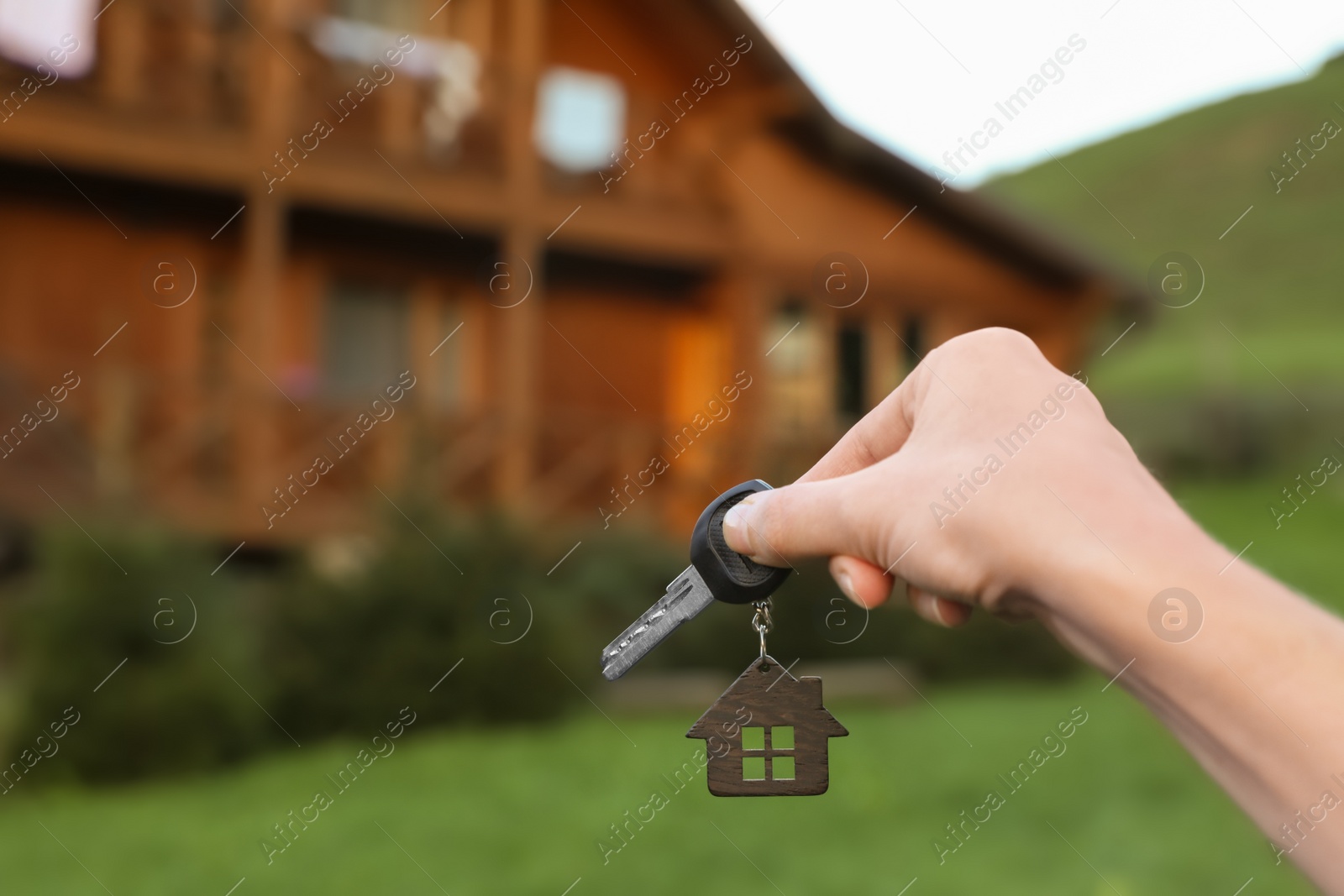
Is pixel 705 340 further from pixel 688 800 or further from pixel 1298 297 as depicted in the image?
pixel 1298 297

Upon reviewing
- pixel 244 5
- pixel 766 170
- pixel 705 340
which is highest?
pixel 244 5

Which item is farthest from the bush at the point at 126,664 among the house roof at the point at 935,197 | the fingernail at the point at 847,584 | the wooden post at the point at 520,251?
the house roof at the point at 935,197

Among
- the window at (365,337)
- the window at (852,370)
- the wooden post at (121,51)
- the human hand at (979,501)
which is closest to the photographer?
the human hand at (979,501)

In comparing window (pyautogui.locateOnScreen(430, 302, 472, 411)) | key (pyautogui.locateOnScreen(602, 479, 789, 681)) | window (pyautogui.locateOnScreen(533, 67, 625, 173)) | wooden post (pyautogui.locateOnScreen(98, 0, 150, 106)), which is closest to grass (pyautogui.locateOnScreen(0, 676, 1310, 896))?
key (pyautogui.locateOnScreen(602, 479, 789, 681))

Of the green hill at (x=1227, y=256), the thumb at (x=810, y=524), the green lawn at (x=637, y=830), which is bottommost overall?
the green hill at (x=1227, y=256)

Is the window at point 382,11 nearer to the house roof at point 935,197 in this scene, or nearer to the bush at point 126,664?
the house roof at point 935,197

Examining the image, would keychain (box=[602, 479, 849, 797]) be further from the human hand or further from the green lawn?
the green lawn

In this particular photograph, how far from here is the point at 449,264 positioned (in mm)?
14297

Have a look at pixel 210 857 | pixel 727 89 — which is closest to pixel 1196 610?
pixel 210 857

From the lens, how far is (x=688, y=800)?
659 centimetres

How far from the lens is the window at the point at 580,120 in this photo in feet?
46.3

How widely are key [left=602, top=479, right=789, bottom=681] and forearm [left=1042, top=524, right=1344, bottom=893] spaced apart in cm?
42

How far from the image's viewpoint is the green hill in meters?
32.9

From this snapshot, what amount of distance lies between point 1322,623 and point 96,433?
12.0 m
